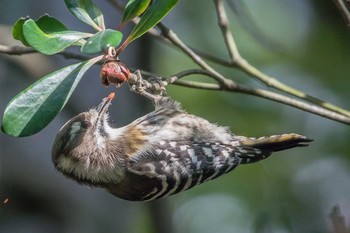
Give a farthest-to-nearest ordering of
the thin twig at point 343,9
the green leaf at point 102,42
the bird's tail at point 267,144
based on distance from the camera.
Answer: the bird's tail at point 267,144, the thin twig at point 343,9, the green leaf at point 102,42

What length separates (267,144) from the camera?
3.85 meters

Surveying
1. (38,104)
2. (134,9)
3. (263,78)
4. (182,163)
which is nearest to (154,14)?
(134,9)

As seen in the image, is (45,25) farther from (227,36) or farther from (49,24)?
(227,36)

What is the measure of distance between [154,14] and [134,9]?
0.10 metres

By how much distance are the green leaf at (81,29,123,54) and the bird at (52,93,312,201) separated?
4.25ft

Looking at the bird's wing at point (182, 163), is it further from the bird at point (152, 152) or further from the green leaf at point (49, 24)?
the green leaf at point (49, 24)

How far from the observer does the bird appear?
379cm

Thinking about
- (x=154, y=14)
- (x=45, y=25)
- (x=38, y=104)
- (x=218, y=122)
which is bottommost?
(x=38, y=104)

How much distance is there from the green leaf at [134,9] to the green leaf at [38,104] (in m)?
0.29

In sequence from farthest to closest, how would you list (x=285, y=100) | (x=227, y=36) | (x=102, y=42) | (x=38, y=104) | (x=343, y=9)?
1. (x=227, y=36)
2. (x=285, y=100)
3. (x=343, y=9)
4. (x=38, y=104)
5. (x=102, y=42)

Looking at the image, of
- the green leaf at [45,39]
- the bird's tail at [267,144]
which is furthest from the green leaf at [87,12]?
the bird's tail at [267,144]

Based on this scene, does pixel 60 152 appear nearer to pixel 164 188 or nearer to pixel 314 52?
pixel 164 188

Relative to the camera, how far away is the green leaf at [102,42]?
238 cm

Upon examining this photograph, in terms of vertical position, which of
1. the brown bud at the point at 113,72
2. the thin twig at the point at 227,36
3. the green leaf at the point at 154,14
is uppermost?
the thin twig at the point at 227,36
